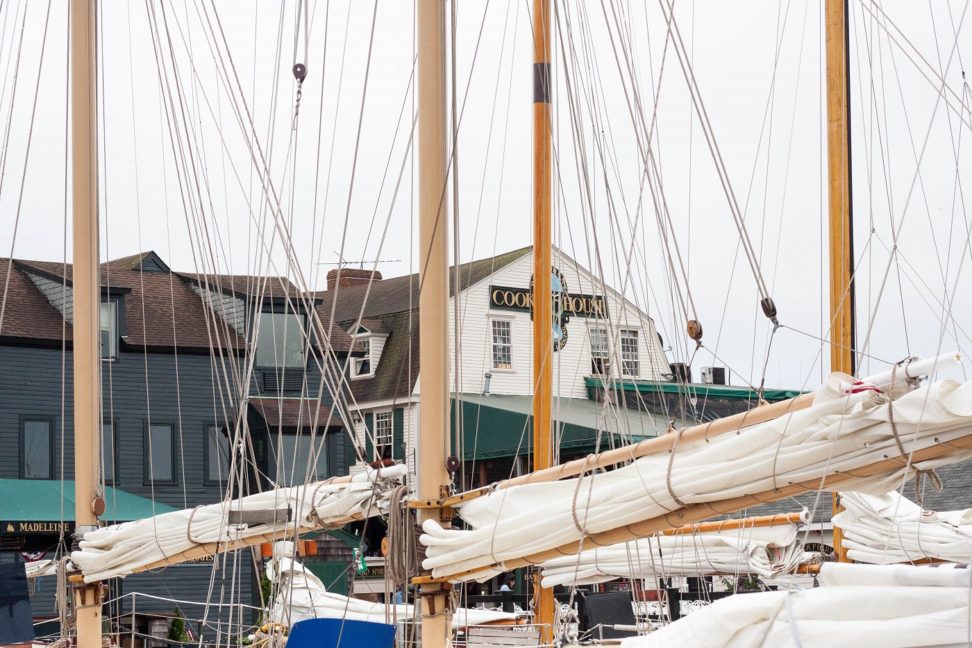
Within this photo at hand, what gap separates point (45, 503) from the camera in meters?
27.3

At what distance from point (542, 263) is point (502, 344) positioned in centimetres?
2462

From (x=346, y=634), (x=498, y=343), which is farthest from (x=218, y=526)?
(x=498, y=343)

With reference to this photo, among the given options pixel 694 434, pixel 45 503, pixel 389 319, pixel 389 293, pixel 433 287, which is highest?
pixel 389 293

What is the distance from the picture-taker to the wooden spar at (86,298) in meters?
11.8

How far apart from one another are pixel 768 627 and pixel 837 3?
9120mm

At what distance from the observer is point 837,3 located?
1331 centimetres

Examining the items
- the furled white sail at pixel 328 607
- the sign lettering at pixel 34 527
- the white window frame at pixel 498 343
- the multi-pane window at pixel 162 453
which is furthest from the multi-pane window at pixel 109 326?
the furled white sail at pixel 328 607

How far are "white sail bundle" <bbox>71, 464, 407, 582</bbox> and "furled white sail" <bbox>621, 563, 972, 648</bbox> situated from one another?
4.56 metres

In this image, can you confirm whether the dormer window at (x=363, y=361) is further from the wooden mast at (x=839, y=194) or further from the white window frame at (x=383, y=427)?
the wooden mast at (x=839, y=194)

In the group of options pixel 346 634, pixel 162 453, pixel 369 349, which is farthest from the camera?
pixel 369 349

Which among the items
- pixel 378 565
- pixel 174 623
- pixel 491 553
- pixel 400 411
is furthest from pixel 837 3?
pixel 400 411

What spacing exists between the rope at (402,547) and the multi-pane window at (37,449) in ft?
73.7

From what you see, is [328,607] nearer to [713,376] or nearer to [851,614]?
[851,614]

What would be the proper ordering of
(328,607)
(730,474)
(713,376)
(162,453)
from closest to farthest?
(730,474) → (328,607) → (162,453) → (713,376)
